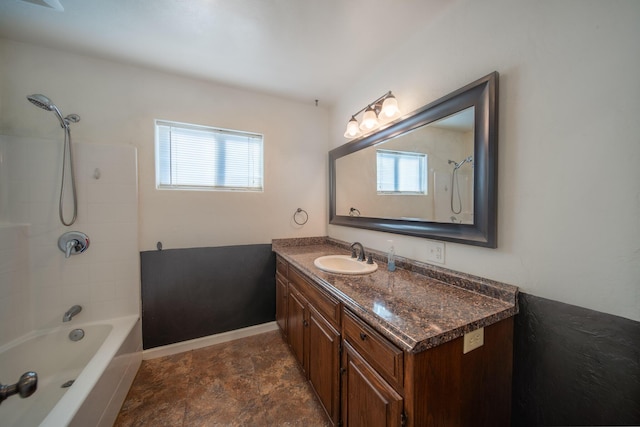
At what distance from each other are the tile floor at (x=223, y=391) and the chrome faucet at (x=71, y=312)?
2.13 ft

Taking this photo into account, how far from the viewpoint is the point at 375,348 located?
0.88 meters

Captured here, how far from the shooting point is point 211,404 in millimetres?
1459

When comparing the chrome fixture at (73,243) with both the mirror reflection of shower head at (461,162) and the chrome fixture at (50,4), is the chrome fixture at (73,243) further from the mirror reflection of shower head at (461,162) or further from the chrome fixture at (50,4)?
the mirror reflection of shower head at (461,162)

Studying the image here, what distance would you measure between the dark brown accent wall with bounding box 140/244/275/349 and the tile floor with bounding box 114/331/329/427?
Answer: 220 millimetres

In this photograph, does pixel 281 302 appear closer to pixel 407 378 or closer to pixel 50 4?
pixel 407 378

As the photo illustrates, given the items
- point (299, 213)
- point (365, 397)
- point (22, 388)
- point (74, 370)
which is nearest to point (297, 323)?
point (365, 397)

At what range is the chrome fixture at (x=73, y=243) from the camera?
5.39ft

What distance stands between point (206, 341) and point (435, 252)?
2132 millimetres

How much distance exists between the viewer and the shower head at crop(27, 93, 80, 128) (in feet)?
4.45

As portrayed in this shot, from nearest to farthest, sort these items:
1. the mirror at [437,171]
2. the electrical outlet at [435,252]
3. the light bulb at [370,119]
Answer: the mirror at [437,171] < the electrical outlet at [435,252] < the light bulb at [370,119]

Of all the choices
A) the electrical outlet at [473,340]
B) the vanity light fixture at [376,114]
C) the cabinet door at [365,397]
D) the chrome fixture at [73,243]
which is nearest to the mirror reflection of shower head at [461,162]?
the vanity light fixture at [376,114]

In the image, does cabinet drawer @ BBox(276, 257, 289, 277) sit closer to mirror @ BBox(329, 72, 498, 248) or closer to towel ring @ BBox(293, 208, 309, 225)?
towel ring @ BBox(293, 208, 309, 225)

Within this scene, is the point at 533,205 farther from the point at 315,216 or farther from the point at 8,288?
the point at 8,288

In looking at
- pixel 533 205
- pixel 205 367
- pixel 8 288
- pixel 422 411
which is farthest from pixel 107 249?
pixel 533 205
